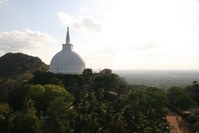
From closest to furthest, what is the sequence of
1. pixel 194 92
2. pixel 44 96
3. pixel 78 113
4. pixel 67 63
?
pixel 78 113 < pixel 44 96 < pixel 194 92 < pixel 67 63

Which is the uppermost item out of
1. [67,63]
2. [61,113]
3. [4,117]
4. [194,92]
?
[67,63]

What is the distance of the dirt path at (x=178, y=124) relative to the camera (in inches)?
1663

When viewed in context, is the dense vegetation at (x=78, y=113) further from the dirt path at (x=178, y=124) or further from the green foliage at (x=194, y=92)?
the green foliage at (x=194, y=92)

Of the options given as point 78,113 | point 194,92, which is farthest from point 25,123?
point 194,92

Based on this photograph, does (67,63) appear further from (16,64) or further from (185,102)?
(16,64)

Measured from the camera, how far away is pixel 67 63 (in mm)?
67625

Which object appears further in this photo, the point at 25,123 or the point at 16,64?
the point at 16,64

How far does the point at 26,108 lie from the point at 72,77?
25.1 metres

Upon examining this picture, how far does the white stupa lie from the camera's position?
221 ft

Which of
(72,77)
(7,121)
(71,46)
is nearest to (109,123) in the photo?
(7,121)

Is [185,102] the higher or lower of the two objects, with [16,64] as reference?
lower

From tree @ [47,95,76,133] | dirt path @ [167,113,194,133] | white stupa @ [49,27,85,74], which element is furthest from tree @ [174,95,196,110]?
white stupa @ [49,27,85,74]

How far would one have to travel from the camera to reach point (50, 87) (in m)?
43.9

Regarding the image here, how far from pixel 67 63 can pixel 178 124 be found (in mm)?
35006
